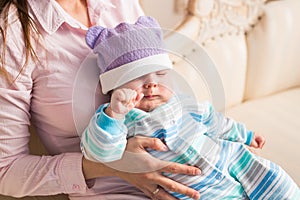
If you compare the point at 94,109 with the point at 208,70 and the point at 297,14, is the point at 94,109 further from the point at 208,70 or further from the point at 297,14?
the point at 297,14

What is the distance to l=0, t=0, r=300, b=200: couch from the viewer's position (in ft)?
4.81

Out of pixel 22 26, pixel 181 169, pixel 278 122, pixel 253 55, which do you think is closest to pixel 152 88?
pixel 181 169

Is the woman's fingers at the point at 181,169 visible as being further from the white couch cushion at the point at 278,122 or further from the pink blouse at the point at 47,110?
the white couch cushion at the point at 278,122

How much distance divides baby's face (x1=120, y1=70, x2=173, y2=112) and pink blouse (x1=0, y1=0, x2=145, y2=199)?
0.41 feet

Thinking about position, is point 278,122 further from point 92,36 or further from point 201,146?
point 92,36

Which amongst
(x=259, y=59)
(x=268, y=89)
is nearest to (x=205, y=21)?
(x=259, y=59)

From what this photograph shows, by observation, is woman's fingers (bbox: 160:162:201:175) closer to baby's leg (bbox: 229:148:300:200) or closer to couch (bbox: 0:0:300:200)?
baby's leg (bbox: 229:148:300:200)

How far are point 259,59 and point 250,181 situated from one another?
0.72 metres

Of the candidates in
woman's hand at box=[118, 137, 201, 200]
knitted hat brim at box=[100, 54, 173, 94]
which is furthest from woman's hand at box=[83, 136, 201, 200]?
knitted hat brim at box=[100, 54, 173, 94]

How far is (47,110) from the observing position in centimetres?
103

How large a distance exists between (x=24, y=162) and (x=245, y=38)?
885 mm

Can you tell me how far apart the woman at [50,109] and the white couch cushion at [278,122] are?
0.49 m

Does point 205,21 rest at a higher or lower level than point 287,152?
higher

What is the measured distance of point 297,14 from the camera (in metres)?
1.75
